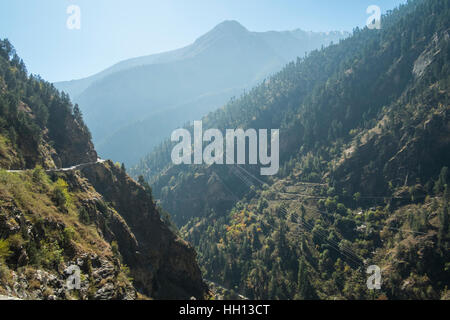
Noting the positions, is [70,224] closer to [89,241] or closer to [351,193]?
[89,241]

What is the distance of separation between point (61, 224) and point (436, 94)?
485ft

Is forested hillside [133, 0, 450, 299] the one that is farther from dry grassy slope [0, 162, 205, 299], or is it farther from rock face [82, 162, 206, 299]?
dry grassy slope [0, 162, 205, 299]

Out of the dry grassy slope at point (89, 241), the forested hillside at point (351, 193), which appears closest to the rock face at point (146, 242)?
the dry grassy slope at point (89, 241)

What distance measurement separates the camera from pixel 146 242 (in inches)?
1976

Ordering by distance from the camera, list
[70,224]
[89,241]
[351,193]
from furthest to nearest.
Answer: [351,193]
[89,241]
[70,224]

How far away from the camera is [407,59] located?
158250 millimetres

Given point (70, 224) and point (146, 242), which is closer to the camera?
point (70, 224)

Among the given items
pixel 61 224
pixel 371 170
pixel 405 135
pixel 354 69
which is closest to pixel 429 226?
pixel 371 170

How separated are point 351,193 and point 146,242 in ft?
338

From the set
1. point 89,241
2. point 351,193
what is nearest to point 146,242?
point 89,241

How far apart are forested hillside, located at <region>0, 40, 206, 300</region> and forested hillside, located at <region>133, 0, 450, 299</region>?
58.3 meters

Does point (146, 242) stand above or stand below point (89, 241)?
below

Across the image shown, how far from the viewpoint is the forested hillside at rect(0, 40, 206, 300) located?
763 inches

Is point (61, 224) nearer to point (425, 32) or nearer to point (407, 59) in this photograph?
point (407, 59)
